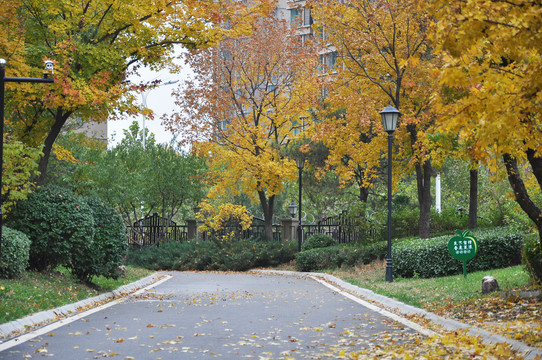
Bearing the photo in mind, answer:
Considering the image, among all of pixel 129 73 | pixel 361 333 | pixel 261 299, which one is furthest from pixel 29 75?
pixel 361 333

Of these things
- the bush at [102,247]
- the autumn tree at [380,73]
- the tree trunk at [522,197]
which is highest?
the autumn tree at [380,73]

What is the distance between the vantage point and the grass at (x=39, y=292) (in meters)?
11.2

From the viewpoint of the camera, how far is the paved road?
842cm

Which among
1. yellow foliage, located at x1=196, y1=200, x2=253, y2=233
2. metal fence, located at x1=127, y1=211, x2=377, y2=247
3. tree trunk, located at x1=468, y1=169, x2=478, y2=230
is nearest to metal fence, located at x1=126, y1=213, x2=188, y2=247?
metal fence, located at x1=127, y1=211, x2=377, y2=247

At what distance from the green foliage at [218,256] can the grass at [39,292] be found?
14330 millimetres

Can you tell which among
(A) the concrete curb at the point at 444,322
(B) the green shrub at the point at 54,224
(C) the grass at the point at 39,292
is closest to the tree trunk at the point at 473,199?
(A) the concrete curb at the point at 444,322

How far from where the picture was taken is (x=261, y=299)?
630 inches

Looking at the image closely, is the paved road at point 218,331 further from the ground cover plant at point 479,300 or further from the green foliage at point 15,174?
the green foliage at point 15,174

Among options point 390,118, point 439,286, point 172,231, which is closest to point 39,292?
point 439,286

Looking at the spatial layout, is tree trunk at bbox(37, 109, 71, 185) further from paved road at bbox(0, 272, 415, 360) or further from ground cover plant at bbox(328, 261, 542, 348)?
ground cover plant at bbox(328, 261, 542, 348)

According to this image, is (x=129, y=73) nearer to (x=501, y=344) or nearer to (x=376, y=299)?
(x=376, y=299)

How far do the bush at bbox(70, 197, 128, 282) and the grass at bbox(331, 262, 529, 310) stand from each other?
20.3ft

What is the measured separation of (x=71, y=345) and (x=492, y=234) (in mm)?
13399

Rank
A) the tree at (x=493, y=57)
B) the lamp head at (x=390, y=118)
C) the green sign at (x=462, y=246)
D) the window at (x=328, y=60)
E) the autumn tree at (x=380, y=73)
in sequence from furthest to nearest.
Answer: the window at (x=328, y=60) → the autumn tree at (x=380, y=73) → the lamp head at (x=390, y=118) → the green sign at (x=462, y=246) → the tree at (x=493, y=57)
